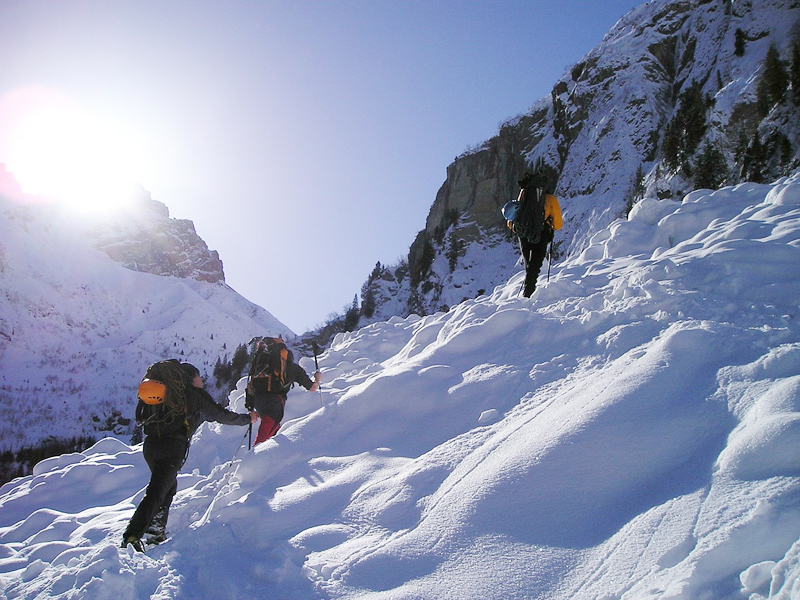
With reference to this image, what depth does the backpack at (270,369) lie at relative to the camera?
5969 mm

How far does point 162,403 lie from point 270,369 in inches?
78.5

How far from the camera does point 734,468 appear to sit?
7.28 ft

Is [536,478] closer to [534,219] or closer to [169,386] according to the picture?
[169,386]

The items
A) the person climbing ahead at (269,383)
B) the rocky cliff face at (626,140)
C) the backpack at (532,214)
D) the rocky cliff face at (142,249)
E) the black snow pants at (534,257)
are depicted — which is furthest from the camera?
the rocky cliff face at (142,249)

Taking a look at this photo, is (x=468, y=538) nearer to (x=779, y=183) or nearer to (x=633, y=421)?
(x=633, y=421)

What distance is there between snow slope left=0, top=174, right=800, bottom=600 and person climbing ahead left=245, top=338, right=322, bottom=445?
704 millimetres

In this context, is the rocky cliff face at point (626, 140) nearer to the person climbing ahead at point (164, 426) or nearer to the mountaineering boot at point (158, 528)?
the person climbing ahead at point (164, 426)

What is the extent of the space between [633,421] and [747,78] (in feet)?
125

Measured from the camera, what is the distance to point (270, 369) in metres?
6.04

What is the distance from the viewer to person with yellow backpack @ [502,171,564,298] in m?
7.52

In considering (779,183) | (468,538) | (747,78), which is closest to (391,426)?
(468,538)

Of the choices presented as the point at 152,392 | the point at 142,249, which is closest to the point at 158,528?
the point at 152,392

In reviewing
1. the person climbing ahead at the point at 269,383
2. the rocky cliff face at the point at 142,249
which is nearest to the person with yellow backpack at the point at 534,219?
the person climbing ahead at the point at 269,383

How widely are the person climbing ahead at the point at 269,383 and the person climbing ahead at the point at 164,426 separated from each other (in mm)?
1444
